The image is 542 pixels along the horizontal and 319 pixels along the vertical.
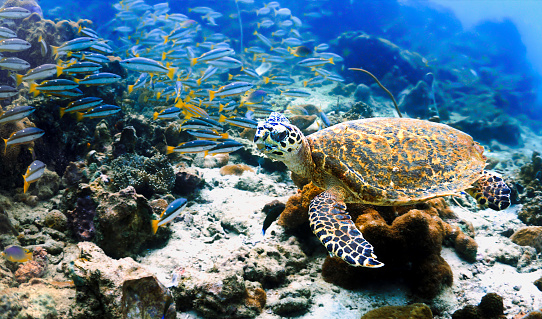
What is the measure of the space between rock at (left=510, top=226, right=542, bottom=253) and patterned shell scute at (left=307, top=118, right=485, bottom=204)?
2.08m

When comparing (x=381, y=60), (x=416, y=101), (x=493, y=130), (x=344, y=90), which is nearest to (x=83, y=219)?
(x=344, y=90)

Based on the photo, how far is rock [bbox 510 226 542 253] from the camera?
156 inches

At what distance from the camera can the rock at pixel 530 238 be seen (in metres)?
3.96

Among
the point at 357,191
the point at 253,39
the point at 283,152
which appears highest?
the point at 283,152

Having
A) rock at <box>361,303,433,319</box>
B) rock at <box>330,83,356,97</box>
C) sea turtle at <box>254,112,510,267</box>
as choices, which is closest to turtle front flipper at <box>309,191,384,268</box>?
sea turtle at <box>254,112,510,267</box>

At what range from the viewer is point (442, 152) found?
3.04m

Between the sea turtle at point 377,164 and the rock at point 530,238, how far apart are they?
73.9 inches

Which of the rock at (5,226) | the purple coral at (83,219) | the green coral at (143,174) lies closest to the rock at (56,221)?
the purple coral at (83,219)

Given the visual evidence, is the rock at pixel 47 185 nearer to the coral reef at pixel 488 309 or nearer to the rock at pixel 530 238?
the coral reef at pixel 488 309

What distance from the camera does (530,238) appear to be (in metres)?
3.98

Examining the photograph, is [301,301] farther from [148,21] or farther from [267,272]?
[148,21]

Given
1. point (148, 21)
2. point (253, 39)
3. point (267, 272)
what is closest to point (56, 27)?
point (148, 21)

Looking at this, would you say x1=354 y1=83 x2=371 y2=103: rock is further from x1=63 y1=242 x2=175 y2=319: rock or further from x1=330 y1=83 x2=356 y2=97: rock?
x1=63 y1=242 x2=175 y2=319: rock

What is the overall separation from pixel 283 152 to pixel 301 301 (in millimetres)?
1628
